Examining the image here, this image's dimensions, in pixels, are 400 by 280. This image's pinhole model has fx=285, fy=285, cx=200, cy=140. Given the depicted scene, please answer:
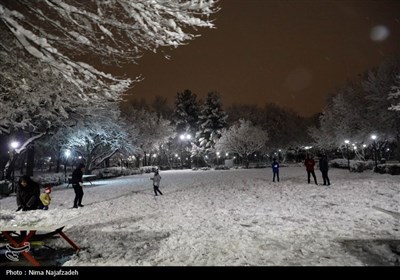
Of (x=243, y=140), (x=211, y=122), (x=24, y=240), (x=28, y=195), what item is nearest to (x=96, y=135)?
(x=28, y=195)

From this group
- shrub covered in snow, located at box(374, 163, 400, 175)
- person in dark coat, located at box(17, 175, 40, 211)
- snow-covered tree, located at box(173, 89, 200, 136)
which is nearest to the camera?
person in dark coat, located at box(17, 175, 40, 211)

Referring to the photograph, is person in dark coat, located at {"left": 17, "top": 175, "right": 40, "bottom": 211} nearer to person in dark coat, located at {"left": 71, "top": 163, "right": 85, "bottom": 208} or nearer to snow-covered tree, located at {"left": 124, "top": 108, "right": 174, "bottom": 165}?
person in dark coat, located at {"left": 71, "top": 163, "right": 85, "bottom": 208}

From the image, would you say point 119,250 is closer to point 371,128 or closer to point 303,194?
point 303,194

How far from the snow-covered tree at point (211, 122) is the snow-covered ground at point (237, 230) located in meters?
47.1

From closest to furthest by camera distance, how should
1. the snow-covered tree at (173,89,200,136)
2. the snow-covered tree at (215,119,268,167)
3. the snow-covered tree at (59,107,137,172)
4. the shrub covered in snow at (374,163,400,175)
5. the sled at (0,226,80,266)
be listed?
the sled at (0,226,80,266), the shrub covered in snow at (374,163,400,175), the snow-covered tree at (59,107,137,172), the snow-covered tree at (215,119,268,167), the snow-covered tree at (173,89,200,136)

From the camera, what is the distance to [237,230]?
306 inches

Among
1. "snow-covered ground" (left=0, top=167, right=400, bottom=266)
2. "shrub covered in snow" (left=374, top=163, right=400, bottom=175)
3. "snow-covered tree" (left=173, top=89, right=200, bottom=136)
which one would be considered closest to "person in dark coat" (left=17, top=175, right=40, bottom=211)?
"snow-covered ground" (left=0, top=167, right=400, bottom=266)

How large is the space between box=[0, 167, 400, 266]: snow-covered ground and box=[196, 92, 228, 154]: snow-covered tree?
4715 cm

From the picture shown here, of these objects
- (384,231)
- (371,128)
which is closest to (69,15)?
(384,231)

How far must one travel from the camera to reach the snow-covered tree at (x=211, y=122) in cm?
6072

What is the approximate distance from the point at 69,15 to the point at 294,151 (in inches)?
3147

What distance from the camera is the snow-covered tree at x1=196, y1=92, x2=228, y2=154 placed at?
199 ft

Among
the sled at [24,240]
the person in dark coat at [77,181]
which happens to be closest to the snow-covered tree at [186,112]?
the person in dark coat at [77,181]
